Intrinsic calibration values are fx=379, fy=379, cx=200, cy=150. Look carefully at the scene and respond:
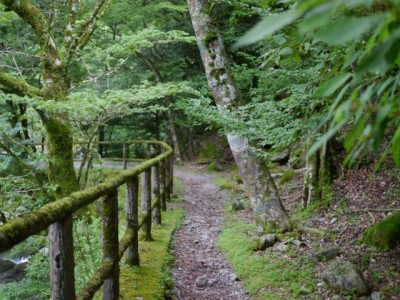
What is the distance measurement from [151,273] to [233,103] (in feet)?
8.43

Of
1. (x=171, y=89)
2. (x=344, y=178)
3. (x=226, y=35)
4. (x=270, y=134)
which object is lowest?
(x=344, y=178)

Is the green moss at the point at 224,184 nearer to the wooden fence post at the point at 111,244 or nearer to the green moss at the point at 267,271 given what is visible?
the green moss at the point at 267,271

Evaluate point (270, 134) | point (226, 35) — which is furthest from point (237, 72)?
point (226, 35)

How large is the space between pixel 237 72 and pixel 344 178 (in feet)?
9.32

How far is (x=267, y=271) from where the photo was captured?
4.62 meters

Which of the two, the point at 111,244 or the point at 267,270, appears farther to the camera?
the point at 267,270

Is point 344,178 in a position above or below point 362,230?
above

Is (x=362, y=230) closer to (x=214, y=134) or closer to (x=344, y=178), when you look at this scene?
(x=344, y=178)

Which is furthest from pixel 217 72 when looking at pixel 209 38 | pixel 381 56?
pixel 381 56

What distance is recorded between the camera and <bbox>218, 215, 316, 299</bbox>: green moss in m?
4.12

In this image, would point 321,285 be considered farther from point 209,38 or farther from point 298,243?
point 209,38

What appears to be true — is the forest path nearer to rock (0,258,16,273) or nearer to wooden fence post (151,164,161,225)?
wooden fence post (151,164,161,225)

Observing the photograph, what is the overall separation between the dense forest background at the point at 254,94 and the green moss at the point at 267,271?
616 mm

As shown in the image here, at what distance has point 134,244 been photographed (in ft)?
13.2
